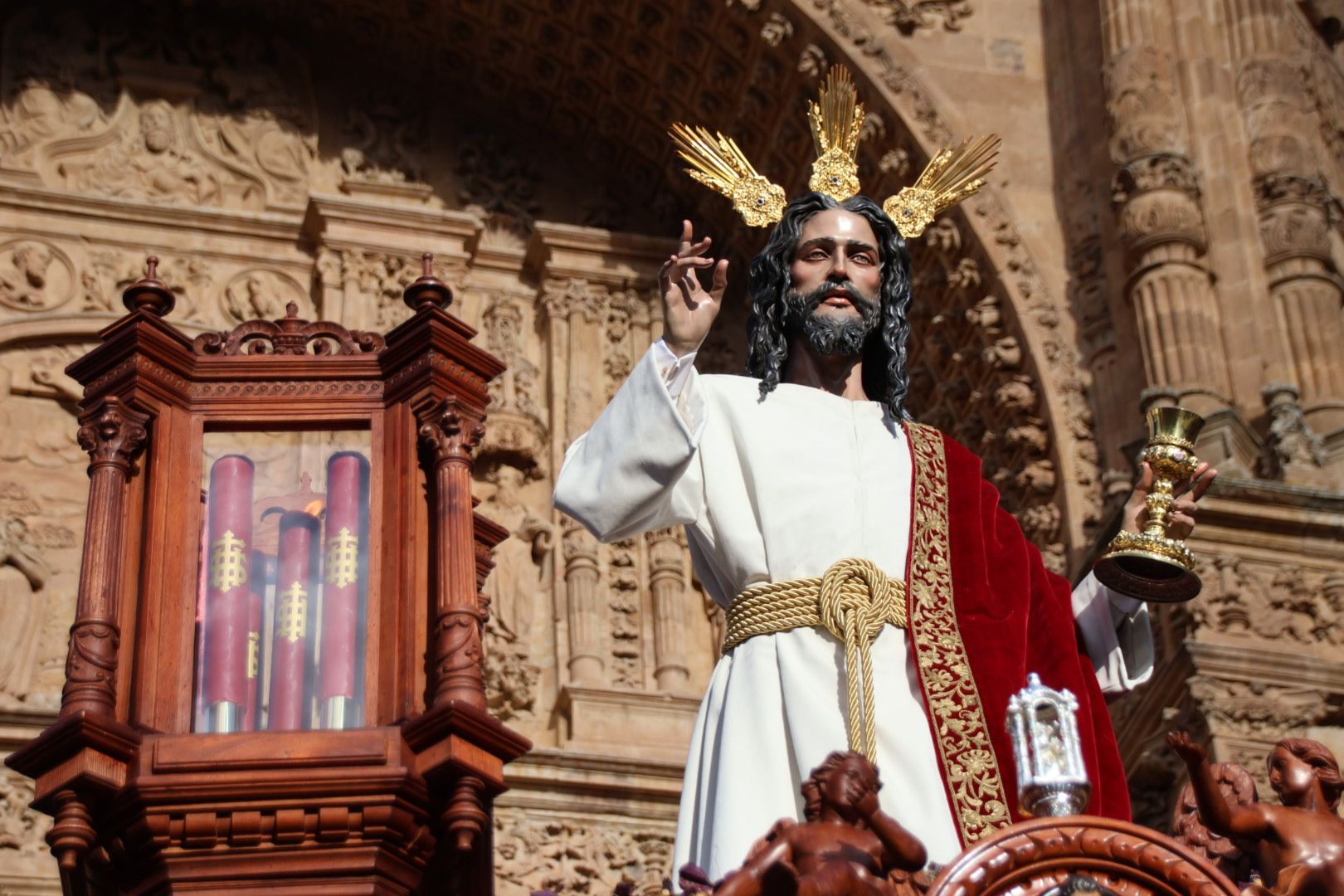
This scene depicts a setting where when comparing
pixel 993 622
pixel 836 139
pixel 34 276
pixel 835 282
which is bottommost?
pixel 993 622

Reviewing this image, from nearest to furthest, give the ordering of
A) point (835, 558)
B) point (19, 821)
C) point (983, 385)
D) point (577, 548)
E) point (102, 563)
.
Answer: point (835, 558)
point (102, 563)
point (19, 821)
point (983, 385)
point (577, 548)

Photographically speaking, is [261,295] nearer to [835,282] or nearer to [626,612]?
[626,612]

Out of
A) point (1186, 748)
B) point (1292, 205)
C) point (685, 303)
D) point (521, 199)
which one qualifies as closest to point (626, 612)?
point (521, 199)

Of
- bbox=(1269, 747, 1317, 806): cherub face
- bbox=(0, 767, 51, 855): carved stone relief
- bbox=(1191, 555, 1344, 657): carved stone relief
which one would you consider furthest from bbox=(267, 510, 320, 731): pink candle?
bbox=(0, 767, 51, 855): carved stone relief

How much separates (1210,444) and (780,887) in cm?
602

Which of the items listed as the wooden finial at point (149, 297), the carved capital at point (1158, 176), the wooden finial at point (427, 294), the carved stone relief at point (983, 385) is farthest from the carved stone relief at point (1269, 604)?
the wooden finial at point (149, 297)

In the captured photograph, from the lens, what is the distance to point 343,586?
4898 mm

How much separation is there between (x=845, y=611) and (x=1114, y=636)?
682 millimetres

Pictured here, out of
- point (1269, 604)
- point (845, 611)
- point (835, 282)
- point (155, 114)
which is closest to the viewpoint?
point (845, 611)

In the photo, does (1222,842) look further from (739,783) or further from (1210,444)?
(1210,444)

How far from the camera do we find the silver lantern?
3.55 meters

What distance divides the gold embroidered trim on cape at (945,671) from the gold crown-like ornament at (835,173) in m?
0.61

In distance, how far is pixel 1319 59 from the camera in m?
11.5

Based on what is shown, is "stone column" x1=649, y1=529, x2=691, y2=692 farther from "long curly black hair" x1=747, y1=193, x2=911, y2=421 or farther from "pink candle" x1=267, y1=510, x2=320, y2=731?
"long curly black hair" x1=747, y1=193, x2=911, y2=421
